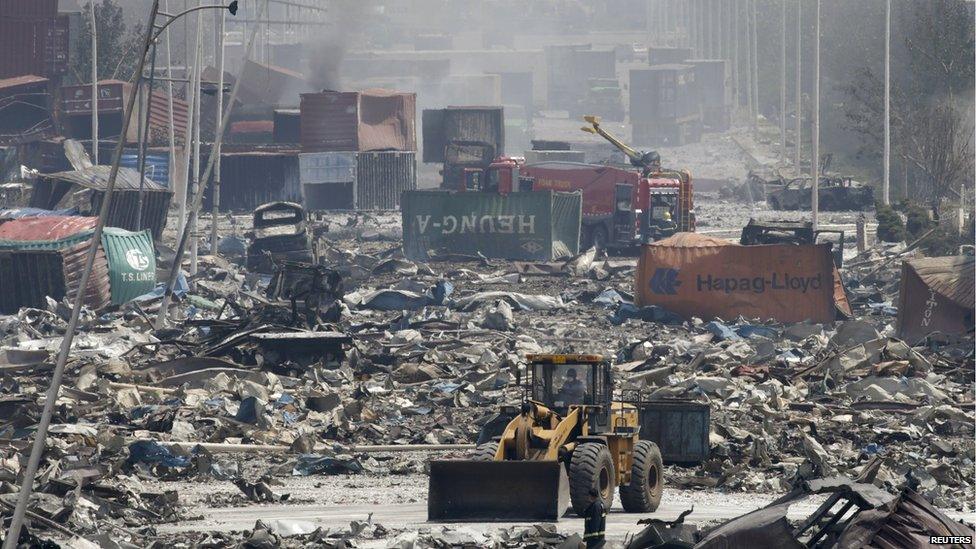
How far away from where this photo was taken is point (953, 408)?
21.6 m

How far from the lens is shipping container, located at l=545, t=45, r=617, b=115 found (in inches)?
5443

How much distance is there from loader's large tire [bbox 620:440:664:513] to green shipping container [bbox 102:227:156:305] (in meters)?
20.8

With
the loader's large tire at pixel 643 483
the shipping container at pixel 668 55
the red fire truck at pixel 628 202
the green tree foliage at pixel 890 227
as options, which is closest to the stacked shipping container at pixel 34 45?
the red fire truck at pixel 628 202

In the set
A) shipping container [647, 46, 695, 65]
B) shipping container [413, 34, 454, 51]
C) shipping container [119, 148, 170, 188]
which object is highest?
shipping container [413, 34, 454, 51]

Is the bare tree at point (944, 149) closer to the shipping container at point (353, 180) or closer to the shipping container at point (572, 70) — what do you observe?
the shipping container at point (353, 180)

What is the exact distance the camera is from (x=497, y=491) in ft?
48.5

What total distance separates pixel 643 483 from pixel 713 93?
4246 inches

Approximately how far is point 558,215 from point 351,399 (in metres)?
21.7

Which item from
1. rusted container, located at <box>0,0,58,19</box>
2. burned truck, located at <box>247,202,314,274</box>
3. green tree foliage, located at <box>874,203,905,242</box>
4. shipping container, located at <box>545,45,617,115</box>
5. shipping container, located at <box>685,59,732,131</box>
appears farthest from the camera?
shipping container, located at <box>545,45,617,115</box>

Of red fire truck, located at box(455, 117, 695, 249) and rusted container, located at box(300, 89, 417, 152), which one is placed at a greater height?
rusted container, located at box(300, 89, 417, 152)

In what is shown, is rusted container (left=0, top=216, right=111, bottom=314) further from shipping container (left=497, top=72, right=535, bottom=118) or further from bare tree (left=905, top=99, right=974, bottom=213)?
shipping container (left=497, top=72, right=535, bottom=118)

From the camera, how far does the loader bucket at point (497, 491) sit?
14617mm

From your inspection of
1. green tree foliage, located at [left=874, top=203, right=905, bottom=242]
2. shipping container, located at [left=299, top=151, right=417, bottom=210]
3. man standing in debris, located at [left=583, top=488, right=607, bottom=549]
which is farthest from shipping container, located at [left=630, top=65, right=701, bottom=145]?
man standing in debris, located at [left=583, top=488, right=607, bottom=549]

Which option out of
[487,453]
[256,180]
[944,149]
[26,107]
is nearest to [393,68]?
[26,107]
